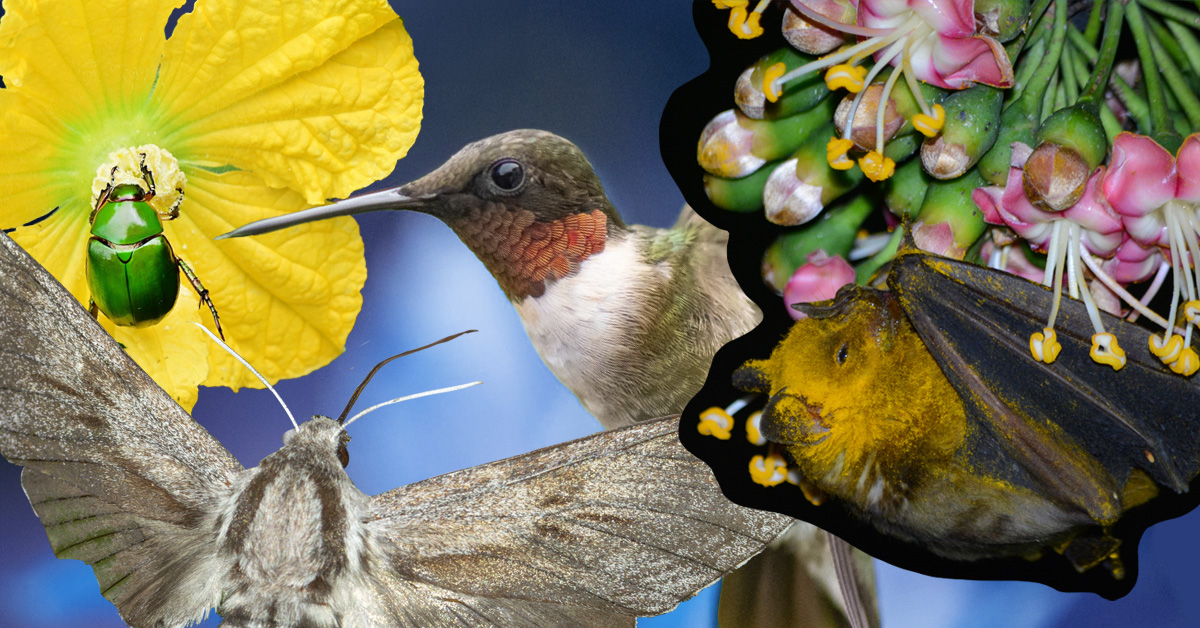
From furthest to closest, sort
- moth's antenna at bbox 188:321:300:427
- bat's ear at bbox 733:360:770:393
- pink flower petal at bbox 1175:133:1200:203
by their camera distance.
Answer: moth's antenna at bbox 188:321:300:427
bat's ear at bbox 733:360:770:393
pink flower petal at bbox 1175:133:1200:203

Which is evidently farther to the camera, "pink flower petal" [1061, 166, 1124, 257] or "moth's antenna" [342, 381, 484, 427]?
"moth's antenna" [342, 381, 484, 427]

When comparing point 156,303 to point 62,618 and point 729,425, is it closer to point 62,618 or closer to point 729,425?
point 62,618

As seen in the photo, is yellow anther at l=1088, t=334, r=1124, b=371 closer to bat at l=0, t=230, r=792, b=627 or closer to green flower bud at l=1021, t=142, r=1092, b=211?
green flower bud at l=1021, t=142, r=1092, b=211

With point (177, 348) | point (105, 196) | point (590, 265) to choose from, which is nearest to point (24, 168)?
point (105, 196)

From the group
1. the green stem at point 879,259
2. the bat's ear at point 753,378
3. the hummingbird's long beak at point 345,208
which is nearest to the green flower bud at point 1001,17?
the green stem at point 879,259

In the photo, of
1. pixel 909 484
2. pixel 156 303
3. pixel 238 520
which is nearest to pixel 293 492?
A: pixel 238 520

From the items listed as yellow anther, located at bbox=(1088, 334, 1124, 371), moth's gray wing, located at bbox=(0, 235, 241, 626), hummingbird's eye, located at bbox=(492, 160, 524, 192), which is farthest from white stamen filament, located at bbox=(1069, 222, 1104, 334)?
moth's gray wing, located at bbox=(0, 235, 241, 626)
